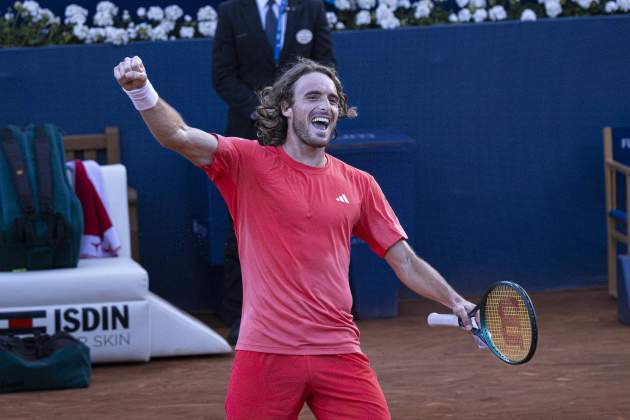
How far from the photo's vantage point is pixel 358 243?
8.21 m

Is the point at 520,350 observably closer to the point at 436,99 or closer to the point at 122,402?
the point at 122,402

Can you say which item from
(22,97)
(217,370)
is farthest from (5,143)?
(217,370)

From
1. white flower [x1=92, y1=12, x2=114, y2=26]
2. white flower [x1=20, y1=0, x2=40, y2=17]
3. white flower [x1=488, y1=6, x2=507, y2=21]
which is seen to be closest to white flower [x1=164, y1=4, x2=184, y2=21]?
white flower [x1=92, y1=12, x2=114, y2=26]

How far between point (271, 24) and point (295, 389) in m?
4.25

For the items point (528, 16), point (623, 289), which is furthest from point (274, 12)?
point (623, 289)

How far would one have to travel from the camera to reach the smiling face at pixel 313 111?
164 inches

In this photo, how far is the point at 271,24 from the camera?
25.6 ft

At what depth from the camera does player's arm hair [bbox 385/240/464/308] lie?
427cm

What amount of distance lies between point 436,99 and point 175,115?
5.08m

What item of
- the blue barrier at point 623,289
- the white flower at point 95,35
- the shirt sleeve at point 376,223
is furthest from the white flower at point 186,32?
the shirt sleeve at point 376,223

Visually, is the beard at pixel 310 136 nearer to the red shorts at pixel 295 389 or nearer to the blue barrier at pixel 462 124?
the red shorts at pixel 295 389

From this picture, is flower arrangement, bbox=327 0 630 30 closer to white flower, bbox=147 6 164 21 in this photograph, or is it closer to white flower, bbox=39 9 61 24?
white flower, bbox=147 6 164 21

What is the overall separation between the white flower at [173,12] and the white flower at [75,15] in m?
0.56

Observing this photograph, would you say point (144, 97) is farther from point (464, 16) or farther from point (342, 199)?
point (464, 16)
